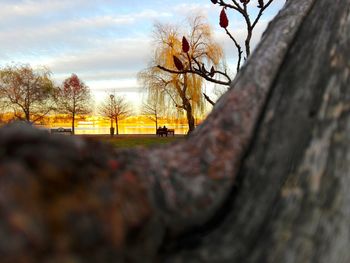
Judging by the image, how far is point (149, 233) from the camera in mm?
614

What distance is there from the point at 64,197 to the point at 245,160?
1.22 feet

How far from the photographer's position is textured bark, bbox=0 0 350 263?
0.52 meters

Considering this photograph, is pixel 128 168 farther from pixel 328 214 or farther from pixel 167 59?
pixel 167 59

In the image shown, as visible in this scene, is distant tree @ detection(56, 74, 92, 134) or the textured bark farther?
distant tree @ detection(56, 74, 92, 134)

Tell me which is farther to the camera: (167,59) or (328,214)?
(167,59)

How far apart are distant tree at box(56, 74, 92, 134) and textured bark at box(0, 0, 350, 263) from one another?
5609 cm

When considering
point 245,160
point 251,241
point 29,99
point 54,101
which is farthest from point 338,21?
point 54,101

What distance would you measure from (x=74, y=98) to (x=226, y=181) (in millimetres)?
58563

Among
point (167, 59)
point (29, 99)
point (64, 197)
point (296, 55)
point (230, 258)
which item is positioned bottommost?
point (230, 258)

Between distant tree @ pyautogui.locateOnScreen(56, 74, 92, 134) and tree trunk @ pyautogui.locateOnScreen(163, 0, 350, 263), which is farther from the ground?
distant tree @ pyautogui.locateOnScreen(56, 74, 92, 134)

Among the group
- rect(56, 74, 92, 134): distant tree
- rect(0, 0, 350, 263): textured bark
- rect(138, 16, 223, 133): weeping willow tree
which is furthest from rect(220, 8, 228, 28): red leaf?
rect(56, 74, 92, 134): distant tree

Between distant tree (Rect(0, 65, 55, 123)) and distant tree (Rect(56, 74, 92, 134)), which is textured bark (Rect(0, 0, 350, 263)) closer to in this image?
distant tree (Rect(0, 65, 55, 123))

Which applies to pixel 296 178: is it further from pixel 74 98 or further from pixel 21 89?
pixel 74 98

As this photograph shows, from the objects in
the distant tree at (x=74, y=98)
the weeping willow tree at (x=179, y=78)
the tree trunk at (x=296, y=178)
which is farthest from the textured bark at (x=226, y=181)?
the distant tree at (x=74, y=98)
